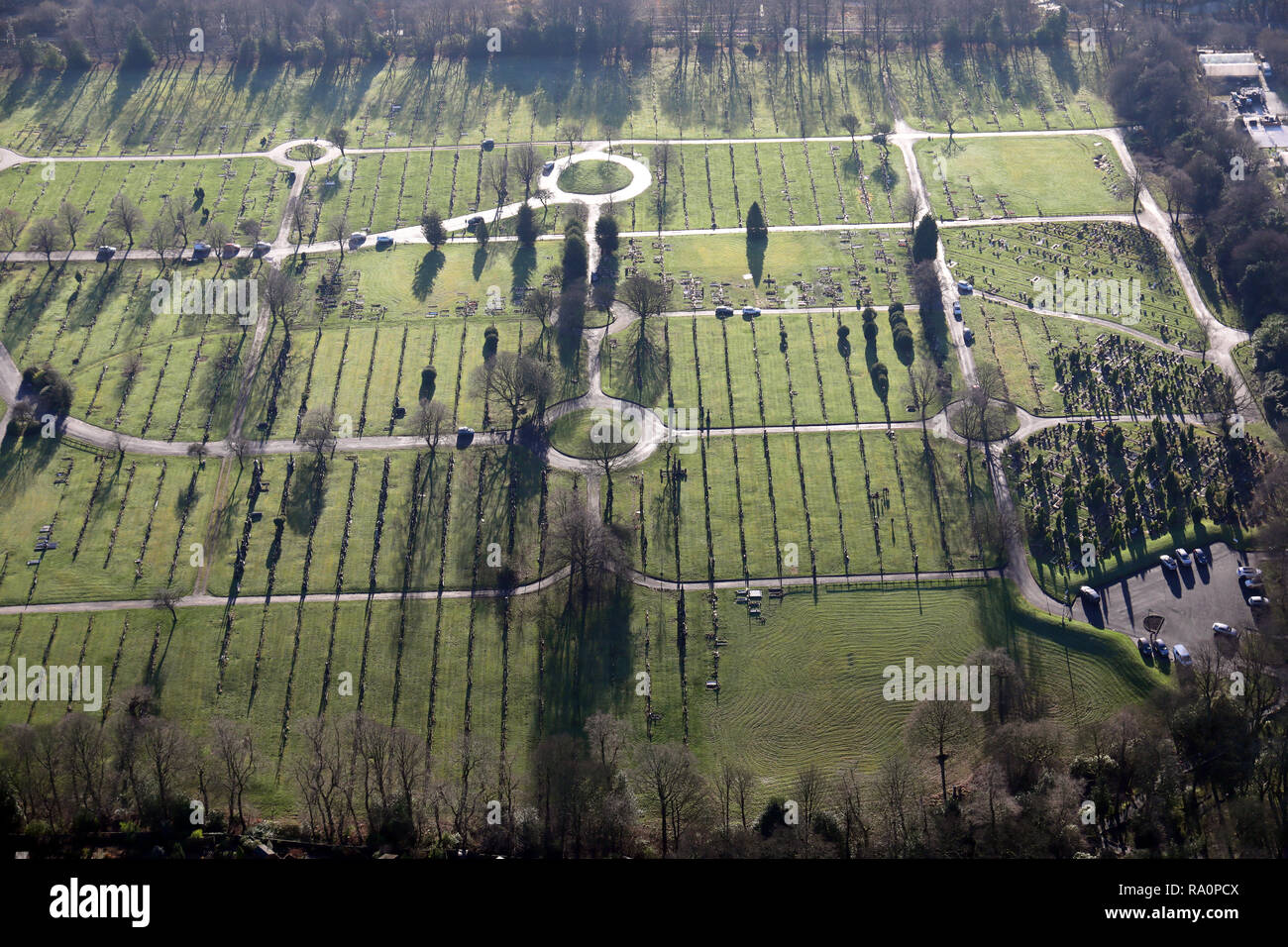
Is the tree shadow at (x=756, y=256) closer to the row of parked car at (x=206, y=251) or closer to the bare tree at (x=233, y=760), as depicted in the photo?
the row of parked car at (x=206, y=251)

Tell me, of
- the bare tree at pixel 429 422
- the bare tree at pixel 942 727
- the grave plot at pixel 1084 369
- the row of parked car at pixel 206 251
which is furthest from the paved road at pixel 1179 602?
the row of parked car at pixel 206 251

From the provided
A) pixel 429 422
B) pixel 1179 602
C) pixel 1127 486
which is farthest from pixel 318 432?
pixel 1179 602

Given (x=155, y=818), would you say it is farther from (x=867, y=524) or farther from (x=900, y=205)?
(x=900, y=205)

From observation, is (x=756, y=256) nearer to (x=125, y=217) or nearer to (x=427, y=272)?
(x=427, y=272)

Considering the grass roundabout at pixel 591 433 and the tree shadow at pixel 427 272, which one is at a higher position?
the tree shadow at pixel 427 272

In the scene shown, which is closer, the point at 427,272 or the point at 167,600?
the point at 167,600
